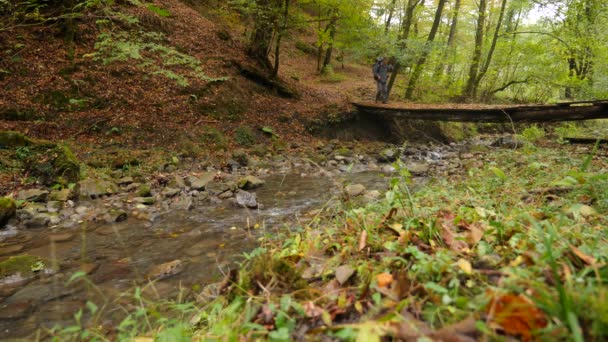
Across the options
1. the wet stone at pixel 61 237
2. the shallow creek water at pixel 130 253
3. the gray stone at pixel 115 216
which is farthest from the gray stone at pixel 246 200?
the wet stone at pixel 61 237

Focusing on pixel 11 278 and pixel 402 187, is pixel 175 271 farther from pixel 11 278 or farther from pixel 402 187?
pixel 402 187

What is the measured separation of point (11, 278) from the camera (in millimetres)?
3473

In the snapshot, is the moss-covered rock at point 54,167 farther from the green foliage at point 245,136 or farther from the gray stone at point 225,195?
the green foliage at point 245,136

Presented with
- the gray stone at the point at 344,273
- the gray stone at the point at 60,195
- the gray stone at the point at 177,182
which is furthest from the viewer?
the gray stone at the point at 177,182

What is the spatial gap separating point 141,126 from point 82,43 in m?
3.54

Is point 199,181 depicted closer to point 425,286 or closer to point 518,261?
point 425,286

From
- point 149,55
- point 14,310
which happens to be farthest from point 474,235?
point 149,55

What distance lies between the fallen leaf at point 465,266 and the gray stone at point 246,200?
194 inches

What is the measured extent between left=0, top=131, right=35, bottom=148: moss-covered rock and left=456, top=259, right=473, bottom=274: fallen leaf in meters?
8.20

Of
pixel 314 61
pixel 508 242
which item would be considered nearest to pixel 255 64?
pixel 314 61

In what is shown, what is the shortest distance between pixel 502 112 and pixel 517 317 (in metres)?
9.60

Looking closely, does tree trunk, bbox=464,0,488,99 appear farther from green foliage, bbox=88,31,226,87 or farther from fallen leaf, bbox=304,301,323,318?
fallen leaf, bbox=304,301,323,318

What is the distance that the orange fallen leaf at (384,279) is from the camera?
60.8 inches

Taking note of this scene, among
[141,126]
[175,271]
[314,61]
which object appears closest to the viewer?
[175,271]
